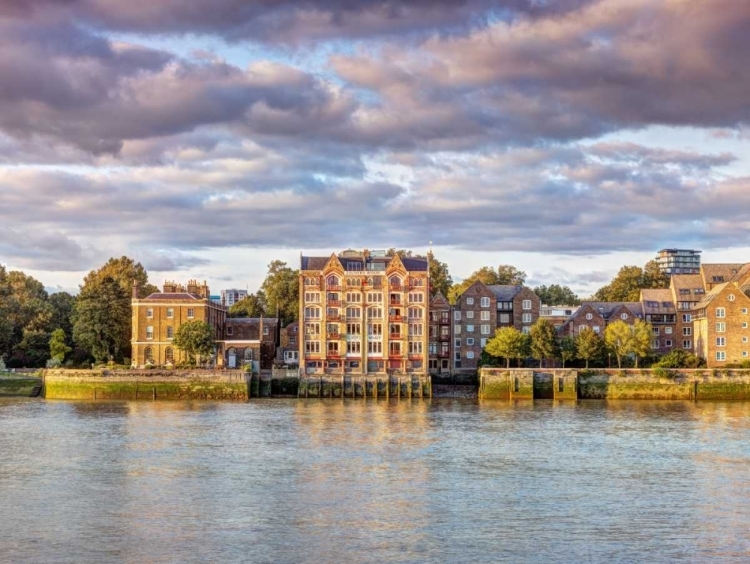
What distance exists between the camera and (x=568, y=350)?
11606 cm

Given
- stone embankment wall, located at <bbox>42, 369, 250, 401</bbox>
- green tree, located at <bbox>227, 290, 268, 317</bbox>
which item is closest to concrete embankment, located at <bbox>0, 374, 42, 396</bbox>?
Answer: stone embankment wall, located at <bbox>42, 369, 250, 401</bbox>

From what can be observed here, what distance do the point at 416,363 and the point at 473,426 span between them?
3790 cm

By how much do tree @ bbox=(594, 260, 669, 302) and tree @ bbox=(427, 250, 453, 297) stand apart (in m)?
23.6

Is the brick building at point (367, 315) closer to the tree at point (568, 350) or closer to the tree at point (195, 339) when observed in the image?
the tree at point (195, 339)

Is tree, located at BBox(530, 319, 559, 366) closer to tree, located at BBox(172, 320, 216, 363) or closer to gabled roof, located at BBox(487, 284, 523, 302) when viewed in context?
gabled roof, located at BBox(487, 284, 523, 302)

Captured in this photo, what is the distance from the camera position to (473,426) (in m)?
79.7

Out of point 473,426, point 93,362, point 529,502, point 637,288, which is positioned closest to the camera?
point 529,502

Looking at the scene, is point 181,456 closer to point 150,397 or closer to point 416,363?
point 150,397

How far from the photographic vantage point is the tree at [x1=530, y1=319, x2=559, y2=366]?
11519cm

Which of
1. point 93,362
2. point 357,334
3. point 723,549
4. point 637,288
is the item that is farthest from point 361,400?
point 723,549

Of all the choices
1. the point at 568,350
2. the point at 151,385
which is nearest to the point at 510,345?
the point at 568,350

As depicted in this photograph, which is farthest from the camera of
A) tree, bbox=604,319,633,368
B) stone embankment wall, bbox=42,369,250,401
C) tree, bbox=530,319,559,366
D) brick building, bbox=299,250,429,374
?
brick building, bbox=299,250,429,374

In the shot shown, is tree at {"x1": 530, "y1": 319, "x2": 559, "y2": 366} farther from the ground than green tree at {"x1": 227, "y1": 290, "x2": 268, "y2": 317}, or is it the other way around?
green tree at {"x1": 227, "y1": 290, "x2": 268, "y2": 317}

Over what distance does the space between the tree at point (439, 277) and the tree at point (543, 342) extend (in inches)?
1249
